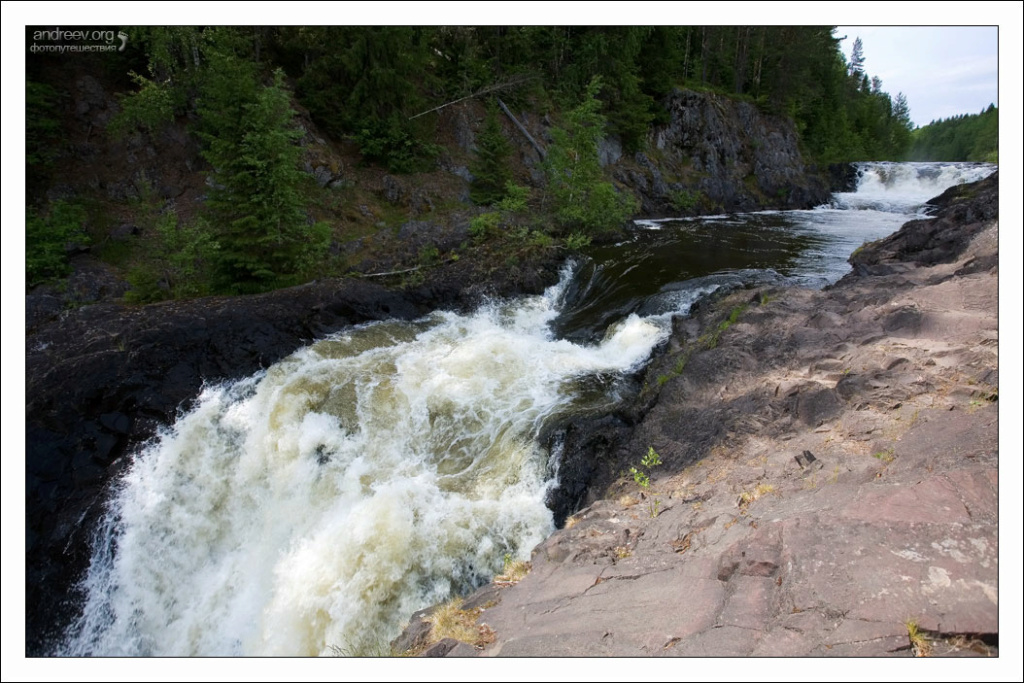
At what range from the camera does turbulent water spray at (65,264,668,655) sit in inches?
196

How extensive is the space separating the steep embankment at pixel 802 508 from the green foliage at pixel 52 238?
10.7 meters

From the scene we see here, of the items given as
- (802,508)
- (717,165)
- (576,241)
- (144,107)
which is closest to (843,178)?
(717,165)

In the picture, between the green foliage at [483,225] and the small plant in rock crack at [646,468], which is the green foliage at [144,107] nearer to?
the green foliage at [483,225]

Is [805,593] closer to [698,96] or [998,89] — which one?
[998,89]

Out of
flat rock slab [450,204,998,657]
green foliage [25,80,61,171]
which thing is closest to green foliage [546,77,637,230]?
flat rock slab [450,204,998,657]

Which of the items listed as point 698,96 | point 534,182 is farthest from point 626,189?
point 698,96

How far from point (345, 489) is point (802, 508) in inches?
200

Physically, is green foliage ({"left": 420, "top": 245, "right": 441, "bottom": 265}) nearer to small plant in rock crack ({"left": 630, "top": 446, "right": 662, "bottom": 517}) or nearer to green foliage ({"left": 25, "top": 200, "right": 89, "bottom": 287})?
green foliage ({"left": 25, "top": 200, "right": 89, "bottom": 287})

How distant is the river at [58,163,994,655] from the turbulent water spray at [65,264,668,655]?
0.02 metres

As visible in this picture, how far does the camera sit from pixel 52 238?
33.4 ft

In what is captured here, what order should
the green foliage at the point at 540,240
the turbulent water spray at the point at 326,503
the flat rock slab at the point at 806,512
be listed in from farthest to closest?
the green foliage at the point at 540,240, the turbulent water spray at the point at 326,503, the flat rock slab at the point at 806,512

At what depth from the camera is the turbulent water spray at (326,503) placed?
16.4 ft

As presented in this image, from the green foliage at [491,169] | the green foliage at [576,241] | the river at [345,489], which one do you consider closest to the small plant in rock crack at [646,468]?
the river at [345,489]

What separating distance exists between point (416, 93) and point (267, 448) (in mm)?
14139
